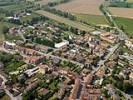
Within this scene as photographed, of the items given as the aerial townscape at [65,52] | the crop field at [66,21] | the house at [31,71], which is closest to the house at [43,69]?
the aerial townscape at [65,52]

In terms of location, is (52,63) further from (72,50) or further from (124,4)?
(124,4)

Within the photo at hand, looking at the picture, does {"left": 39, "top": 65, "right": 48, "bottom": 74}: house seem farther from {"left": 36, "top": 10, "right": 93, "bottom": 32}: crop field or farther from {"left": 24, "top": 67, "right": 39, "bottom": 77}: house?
{"left": 36, "top": 10, "right": 93, "bottom": 32}: crop field

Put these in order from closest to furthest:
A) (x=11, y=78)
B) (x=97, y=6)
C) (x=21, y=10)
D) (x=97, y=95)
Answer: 1. (x=97, y=95)
2. (x=11, y=78)
3. (x=21, y=10)
4. (x=97, y=6)

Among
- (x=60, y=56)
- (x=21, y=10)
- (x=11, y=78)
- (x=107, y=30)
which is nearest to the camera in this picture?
(x=11, y=78)

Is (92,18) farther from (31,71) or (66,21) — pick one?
(31,71)

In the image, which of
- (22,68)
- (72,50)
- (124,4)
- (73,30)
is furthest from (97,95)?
(124,4)

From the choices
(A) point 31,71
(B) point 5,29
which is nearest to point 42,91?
(A) point 31,71
